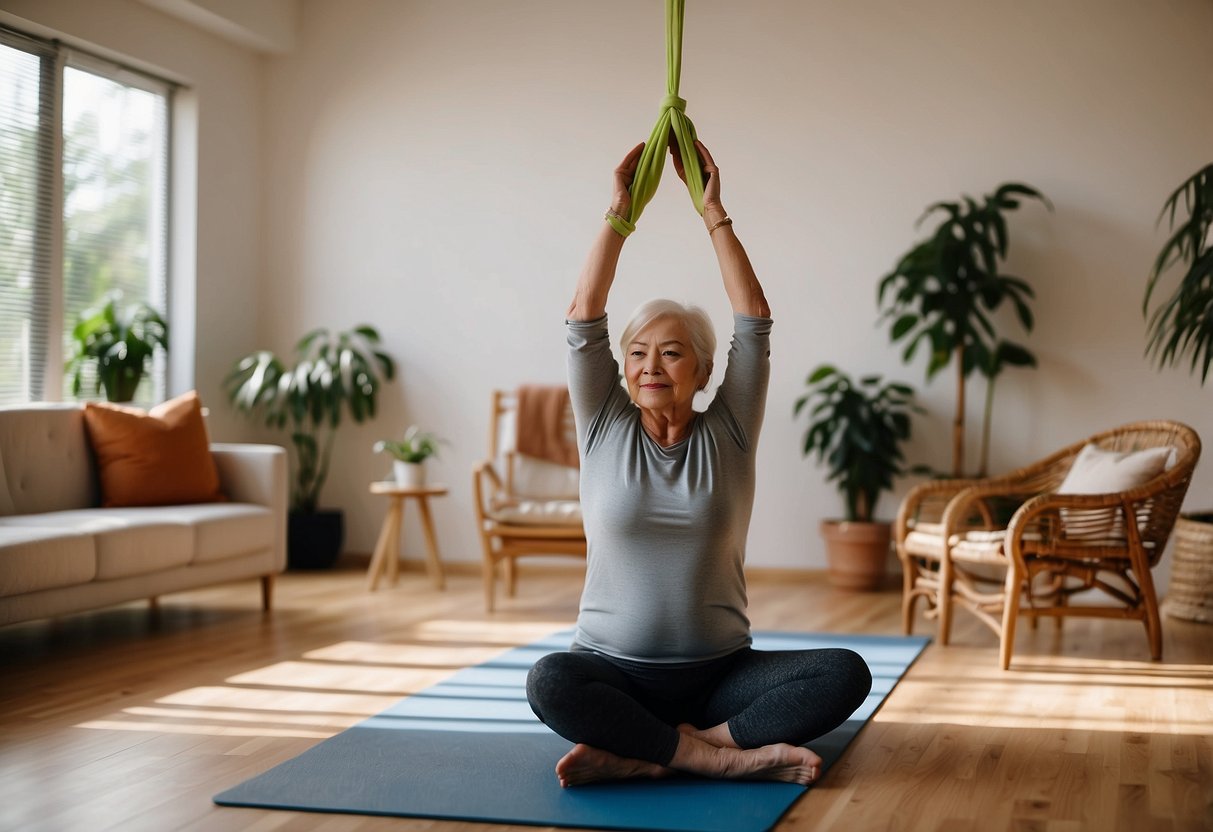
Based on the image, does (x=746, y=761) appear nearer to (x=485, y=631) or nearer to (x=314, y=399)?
(x=485, y=631)

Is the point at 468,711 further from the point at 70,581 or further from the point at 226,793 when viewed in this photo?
the point at 70,581

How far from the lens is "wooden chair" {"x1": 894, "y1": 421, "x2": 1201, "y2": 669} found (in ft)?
13.0

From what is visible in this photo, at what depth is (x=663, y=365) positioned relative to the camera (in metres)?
2.61

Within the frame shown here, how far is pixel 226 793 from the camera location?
250 cm

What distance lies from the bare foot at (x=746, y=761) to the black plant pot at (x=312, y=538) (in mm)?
4008

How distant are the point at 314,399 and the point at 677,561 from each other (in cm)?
394

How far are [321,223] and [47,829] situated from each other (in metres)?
4.66

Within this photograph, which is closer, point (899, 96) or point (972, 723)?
point (972, 723)

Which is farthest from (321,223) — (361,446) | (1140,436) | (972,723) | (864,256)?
(972,723)

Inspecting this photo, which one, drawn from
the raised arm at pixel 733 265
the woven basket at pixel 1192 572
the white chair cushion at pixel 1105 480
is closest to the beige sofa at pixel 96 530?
the raised arm at pixel 733 265

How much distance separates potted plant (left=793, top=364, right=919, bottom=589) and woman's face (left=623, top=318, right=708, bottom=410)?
2.96 metres

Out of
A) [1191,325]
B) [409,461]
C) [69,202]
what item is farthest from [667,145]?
[69,202]

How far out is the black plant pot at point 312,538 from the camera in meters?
6.23

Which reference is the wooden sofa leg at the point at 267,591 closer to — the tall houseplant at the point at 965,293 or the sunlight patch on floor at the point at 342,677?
the sunlight patch on floor at the point at 342,677
